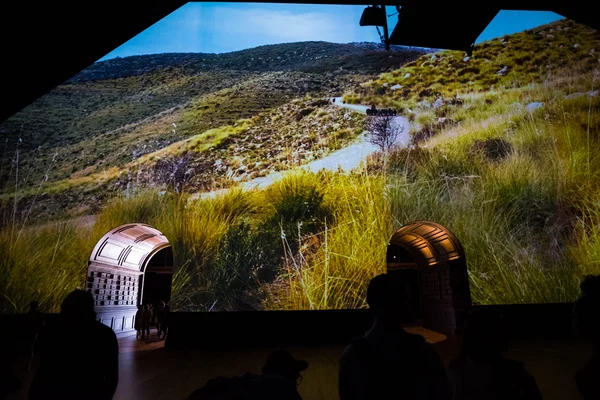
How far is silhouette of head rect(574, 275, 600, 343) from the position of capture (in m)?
1.29

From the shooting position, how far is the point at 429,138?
7.34 m

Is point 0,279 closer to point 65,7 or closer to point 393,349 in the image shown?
point 65,7

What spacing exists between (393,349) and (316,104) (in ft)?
23.4

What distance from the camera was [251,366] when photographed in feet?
15.4

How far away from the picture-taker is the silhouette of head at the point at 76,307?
1.48 metres

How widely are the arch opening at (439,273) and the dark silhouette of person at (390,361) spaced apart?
5108 millimetres

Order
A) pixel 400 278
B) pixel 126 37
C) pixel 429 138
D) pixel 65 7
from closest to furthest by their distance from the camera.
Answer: pixel 400 278 < pixel 65 7 < pixel 126 37 < pixel 429 138

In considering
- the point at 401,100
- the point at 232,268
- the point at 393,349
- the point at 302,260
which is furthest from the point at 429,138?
the point at 393,349

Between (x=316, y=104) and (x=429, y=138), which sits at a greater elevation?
(x=316, y=104)

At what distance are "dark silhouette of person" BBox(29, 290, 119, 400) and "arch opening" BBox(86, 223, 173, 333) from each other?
16.9ft

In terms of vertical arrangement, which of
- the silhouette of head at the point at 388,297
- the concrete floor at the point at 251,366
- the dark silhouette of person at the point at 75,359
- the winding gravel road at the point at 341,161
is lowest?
the concrete floor at the point at 251,366

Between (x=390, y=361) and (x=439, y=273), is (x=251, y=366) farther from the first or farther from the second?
(x=439, y=273)

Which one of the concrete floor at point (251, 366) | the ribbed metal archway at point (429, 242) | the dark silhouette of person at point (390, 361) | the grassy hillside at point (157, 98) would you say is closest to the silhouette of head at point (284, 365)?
the dark silhouette of person at point (390, 361)

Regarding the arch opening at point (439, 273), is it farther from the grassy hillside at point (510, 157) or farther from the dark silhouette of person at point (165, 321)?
the dark silhouette of person at point (165, 321)
